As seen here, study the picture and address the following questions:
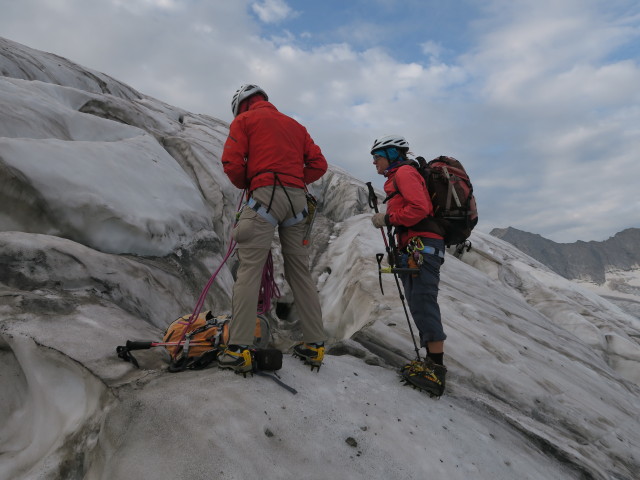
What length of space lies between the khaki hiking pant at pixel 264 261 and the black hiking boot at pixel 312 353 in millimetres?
65

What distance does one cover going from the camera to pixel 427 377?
13.5ft

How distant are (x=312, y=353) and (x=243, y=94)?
3.01 meters

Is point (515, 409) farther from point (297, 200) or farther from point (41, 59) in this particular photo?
point (41, 59)

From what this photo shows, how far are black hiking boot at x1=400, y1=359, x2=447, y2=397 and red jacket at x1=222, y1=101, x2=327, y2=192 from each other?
2.43m

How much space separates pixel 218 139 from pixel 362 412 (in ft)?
44.0

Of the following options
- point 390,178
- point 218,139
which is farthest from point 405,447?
point 218,139

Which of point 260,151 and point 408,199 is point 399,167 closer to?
point 408,199

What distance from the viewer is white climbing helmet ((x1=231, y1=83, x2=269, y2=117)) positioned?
168 inches

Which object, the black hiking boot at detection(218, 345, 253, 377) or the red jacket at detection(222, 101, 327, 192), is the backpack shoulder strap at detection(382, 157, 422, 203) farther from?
the black hiking boot at detection(218, 345, 253, 377)

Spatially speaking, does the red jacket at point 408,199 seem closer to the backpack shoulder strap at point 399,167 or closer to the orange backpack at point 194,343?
the backpack shoulder strap at point 399,167

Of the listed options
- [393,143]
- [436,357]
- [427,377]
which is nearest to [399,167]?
[393,143]

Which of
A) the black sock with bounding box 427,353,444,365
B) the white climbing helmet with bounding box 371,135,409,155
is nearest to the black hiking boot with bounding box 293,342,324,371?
the black sock with bounding box 427,353,444,365

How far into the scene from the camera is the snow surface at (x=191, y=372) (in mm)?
2648

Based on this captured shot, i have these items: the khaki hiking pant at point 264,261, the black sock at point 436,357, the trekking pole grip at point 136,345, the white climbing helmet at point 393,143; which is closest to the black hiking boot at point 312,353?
the khaki hiking pant at point 264,261
